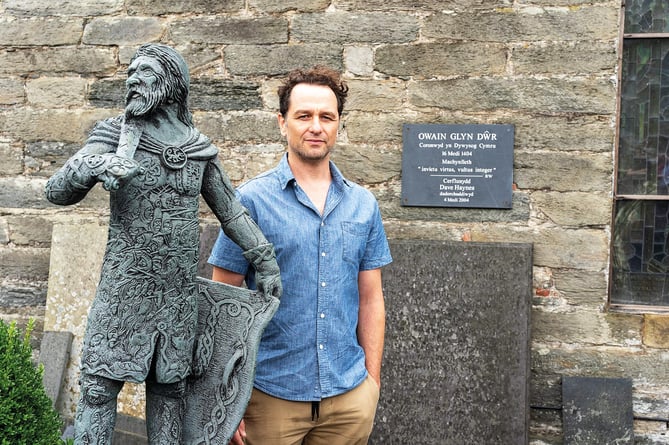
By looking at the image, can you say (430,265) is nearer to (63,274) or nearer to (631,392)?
(631,392)

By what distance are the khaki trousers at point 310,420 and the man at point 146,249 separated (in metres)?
0.31

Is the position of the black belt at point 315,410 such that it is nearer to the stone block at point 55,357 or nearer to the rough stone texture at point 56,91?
the stone block at point 55,357

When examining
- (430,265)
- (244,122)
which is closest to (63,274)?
(244,122)

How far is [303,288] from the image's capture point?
225cm

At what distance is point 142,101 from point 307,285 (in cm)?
75

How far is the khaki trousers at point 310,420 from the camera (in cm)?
222

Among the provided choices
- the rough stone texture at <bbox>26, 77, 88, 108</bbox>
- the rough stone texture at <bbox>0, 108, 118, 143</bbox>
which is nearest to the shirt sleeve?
the rough stone texture at <bbox>0, 108, 118, 143</bbox>

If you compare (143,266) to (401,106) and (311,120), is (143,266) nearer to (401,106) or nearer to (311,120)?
(311,120)

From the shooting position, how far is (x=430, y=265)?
3.78 m

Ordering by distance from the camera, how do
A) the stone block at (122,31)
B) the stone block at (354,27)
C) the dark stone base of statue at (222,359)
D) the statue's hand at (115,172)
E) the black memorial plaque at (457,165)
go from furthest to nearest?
1. the stone block at (122,31)
2. the stone block at (354,27)
3. the black memorial plaque at (457,165)
4. the dark stone base of statue at (222,359)
5. the statue's hand at (115,172)

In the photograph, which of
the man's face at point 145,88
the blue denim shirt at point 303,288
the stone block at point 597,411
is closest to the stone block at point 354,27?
the blue denim shirt at point 303,288

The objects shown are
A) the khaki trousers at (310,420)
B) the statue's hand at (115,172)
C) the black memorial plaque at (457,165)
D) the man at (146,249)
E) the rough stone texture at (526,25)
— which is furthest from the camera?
the black memorial plaque at (457,165)

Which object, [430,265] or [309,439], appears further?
[430,265]

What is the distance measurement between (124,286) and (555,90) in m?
2.80
